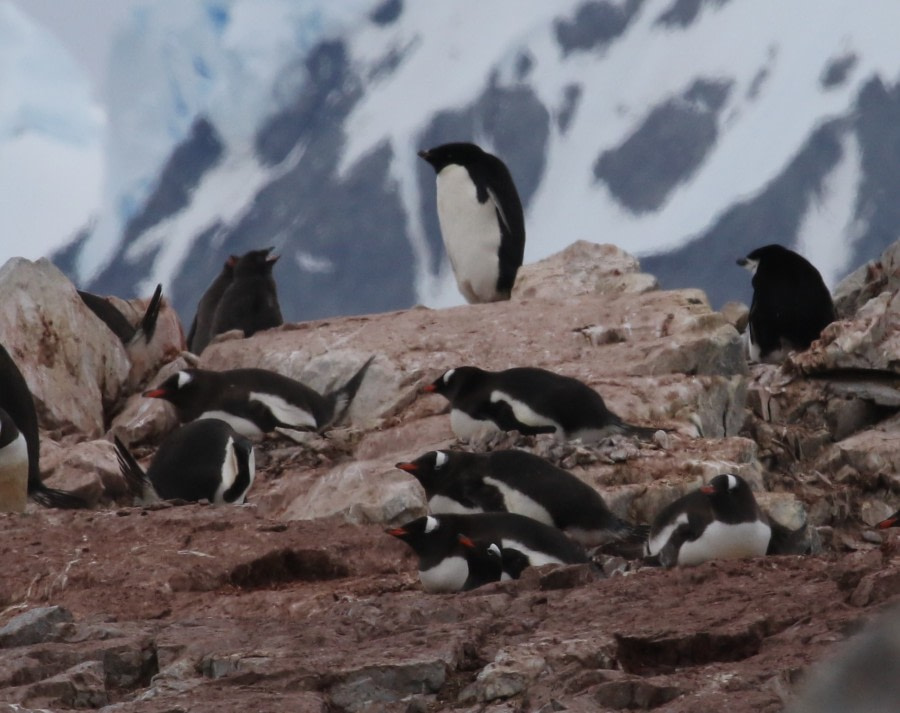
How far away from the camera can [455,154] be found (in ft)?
38.9

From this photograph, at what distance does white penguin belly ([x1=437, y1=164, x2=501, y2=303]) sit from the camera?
11.6 metres

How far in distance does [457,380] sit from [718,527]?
2731mm

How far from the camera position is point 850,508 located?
27.0ft

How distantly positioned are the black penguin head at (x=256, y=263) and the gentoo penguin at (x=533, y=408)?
4866mm

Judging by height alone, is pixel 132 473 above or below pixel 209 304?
below

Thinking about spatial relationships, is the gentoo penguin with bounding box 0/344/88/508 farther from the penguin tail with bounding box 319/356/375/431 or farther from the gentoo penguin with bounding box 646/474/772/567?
the gentoo penguin with bounding box 646/474/772/567

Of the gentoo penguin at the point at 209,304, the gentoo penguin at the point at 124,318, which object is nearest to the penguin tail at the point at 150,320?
the gentoo penguin at the point at 124,318

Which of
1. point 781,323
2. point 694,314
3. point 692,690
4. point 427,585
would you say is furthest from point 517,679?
point 781,323

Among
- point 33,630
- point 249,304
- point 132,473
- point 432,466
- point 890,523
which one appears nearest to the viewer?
point 33,630

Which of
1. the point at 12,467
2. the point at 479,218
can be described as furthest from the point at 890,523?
the point at 479,218

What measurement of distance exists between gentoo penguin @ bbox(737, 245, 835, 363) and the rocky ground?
16.2 inches

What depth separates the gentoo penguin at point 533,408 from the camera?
7020 millimetres

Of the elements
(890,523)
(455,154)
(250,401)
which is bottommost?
(890,523)

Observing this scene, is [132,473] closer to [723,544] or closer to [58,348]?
[58,348]
